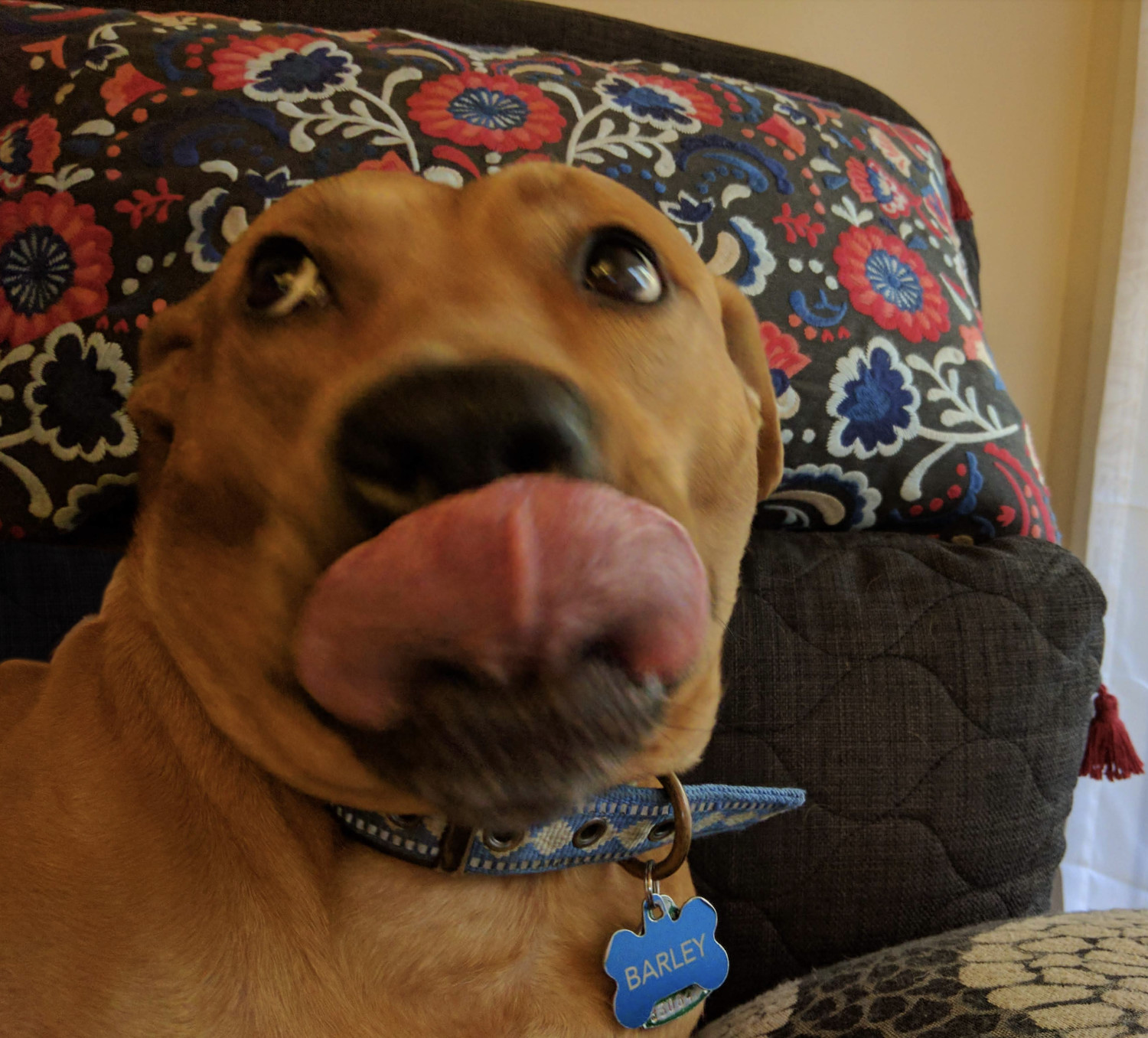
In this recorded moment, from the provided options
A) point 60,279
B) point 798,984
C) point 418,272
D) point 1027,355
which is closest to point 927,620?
point 798,984

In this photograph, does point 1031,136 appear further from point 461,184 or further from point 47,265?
point 47,265

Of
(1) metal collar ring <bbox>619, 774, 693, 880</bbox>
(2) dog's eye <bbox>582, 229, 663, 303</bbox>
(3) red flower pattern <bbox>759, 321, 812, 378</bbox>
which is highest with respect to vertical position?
(2) dog's eye <bbox>582, 229, 663, 303</bbox>

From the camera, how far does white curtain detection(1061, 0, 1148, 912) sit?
1598 millimetres

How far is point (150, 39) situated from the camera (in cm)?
93

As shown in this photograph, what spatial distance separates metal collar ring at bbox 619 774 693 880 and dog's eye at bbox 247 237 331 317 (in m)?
0.45

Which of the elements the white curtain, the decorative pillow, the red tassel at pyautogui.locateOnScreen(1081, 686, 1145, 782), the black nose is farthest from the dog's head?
the white curtain

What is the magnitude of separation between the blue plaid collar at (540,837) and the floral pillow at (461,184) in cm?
50

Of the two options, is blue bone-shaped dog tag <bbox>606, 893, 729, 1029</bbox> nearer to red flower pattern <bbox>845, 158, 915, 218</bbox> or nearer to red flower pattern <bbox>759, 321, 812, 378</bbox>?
red flower pattern <bbox>759, 321, 812, 378</bbox>

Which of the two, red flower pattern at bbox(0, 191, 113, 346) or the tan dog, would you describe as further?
red flower pattern at bbox(0, 191, 113, 346)

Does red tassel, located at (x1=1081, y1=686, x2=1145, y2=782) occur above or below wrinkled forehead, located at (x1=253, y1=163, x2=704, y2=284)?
below

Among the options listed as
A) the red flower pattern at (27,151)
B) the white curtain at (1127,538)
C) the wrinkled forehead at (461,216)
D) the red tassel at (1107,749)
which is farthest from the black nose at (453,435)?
the white curtain at (1127,538)

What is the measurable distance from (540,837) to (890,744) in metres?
0.57

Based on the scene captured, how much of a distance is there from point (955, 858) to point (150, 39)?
1327mm

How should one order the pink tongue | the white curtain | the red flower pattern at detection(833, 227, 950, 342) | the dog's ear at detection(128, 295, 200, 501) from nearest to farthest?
the pink tongue
the dog's ear at detection(128, 295, 200, 501)
the red flower pattern at detection(833, 227, 950, 342)
the white curtain
